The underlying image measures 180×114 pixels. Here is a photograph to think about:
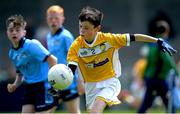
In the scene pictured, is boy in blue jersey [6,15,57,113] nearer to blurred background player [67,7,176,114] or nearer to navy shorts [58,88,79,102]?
blurred background player [67,7,176,114]

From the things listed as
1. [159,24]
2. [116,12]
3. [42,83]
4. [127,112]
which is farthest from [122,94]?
[42,83]

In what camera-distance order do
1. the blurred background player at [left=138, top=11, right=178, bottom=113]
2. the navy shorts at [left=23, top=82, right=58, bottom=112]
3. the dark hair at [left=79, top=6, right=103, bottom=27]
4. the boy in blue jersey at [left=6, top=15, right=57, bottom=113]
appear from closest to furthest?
the dark hair at [left=79, top=6, right=103, bottom=27], the boy in blue jersey at [left=6, top=15, right=57, bottom=113], the navy shorts at [left=23, top=82, right=58, bottom=112], the blurred background player at [left=138, top=11, right=178, bottom=113]

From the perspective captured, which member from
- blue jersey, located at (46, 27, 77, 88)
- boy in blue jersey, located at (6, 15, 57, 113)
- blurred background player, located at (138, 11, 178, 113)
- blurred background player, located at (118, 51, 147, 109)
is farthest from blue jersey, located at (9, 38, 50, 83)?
blurred background player, located at (118, 51, 147, 109)

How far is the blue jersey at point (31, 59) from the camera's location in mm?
12055

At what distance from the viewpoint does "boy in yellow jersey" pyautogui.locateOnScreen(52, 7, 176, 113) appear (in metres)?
11.1

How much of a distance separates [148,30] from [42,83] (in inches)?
547

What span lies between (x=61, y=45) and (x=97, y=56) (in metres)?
2.76

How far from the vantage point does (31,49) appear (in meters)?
12.0

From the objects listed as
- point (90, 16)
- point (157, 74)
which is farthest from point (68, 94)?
point (90, 16)

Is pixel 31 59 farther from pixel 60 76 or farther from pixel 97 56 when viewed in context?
pixel 60 76

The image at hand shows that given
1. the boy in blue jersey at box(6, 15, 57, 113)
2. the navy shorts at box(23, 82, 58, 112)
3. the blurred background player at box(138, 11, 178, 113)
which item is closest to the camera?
the boy in blue jersey at box(6, 15, 57, 113)

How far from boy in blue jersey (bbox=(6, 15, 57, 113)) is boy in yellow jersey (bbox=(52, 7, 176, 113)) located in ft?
2.88

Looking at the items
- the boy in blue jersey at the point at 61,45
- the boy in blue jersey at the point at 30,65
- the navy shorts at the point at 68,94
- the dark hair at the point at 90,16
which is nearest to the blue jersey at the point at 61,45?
the boy in blue jersey at the point at 61,45

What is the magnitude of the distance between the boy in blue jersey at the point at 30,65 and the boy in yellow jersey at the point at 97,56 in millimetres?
877
